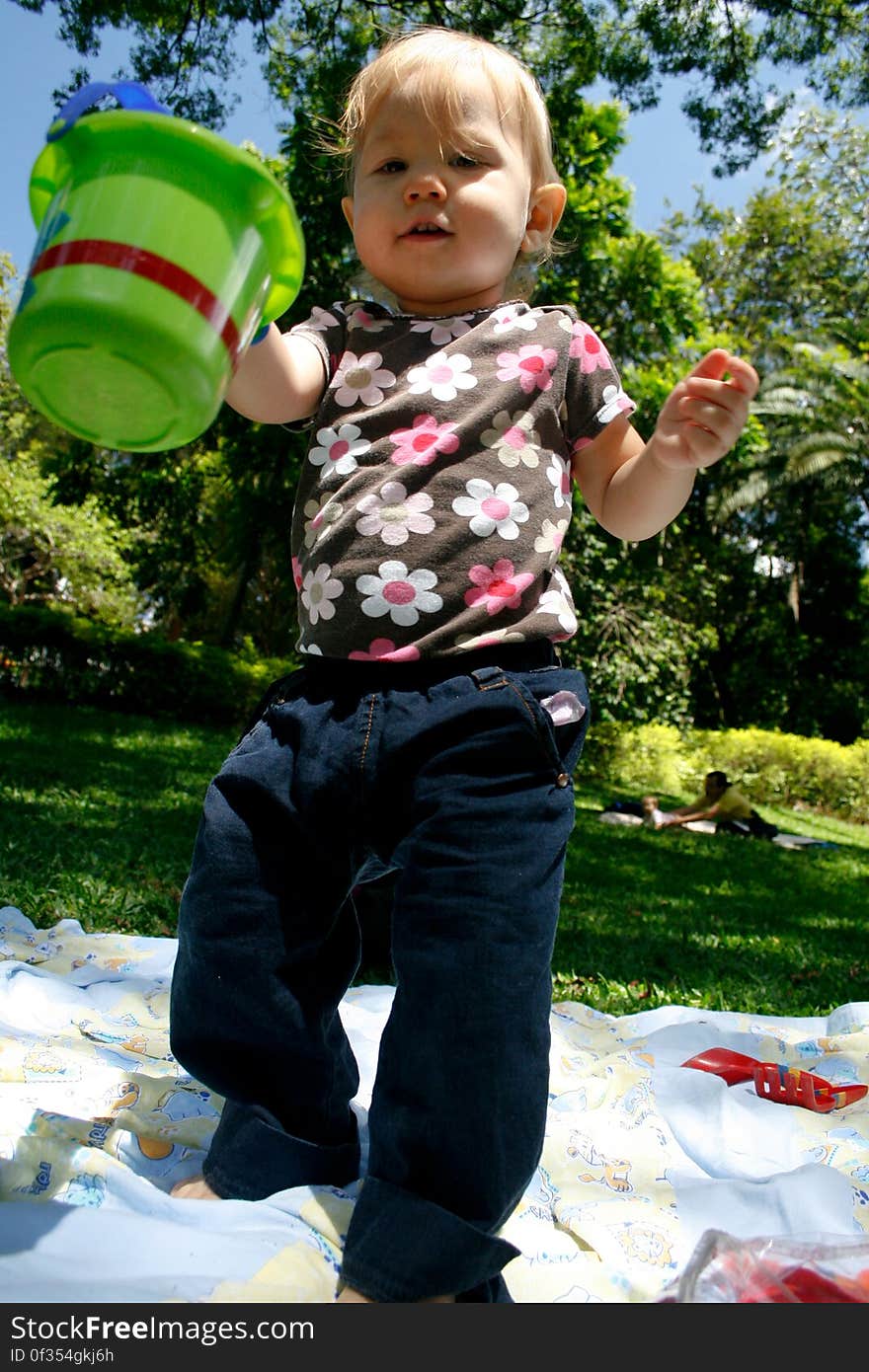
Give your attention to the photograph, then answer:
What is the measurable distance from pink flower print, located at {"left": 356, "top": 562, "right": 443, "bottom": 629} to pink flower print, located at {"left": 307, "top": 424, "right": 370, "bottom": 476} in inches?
8.4

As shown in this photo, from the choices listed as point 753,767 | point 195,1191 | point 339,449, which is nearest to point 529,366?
point 339,449

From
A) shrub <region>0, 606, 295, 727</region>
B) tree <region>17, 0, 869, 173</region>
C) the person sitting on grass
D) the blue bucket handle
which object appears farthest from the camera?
shrub <region>0, 606, 295, 727</region>

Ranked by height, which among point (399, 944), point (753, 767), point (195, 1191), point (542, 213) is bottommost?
point (195, 1191)

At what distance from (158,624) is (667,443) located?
85.1ft

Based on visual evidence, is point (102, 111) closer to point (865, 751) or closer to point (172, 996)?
Result: point (172, 996)

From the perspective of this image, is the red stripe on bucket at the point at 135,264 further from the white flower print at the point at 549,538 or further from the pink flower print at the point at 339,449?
the white flower print at the point at 549,538

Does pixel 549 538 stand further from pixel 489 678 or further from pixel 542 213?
pixel 542 213

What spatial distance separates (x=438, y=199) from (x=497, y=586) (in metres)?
0.65

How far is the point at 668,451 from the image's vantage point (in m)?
1.64

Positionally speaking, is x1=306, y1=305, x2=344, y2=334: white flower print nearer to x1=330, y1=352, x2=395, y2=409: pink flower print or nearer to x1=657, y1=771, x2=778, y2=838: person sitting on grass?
x1=330, y1=352, x2=395, y2=409: pink flower print

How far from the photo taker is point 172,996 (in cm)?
160

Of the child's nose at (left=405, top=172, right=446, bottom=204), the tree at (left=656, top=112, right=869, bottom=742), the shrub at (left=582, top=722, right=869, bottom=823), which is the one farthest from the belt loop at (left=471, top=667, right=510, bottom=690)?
the tree at (left=656, top=112, right=869, bottom=742)

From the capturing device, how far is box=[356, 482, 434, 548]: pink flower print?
156 centimetres

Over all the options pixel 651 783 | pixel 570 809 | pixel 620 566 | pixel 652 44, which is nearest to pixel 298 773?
pixel 570 809
